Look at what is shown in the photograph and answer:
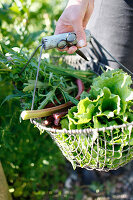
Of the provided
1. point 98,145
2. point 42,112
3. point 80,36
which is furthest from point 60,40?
point 98,145

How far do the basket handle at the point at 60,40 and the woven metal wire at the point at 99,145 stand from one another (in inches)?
14.5

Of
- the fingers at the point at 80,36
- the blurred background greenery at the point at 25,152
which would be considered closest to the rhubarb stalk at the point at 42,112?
the fingers at the point at 80,36

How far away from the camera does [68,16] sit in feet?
3.84

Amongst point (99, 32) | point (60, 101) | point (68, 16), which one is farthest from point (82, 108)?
point (99, 32)

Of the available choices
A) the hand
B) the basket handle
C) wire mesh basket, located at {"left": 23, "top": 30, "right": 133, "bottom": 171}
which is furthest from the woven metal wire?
the hand

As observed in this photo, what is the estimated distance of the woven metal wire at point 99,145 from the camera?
2.92ft

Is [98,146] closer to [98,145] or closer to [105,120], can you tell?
[98,145]

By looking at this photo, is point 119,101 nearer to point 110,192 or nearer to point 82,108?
point 82,108

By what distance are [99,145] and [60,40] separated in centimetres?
53

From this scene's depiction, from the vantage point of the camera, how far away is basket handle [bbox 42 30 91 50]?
1.00m

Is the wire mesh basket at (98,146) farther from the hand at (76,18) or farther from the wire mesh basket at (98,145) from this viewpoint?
the hand at (76,18)

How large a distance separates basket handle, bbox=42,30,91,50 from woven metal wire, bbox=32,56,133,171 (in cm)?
37

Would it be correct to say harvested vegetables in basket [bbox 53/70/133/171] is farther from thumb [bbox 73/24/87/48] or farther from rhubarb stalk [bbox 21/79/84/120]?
thumb [bbox 73/24/87/48]

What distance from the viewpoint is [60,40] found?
1045mm
